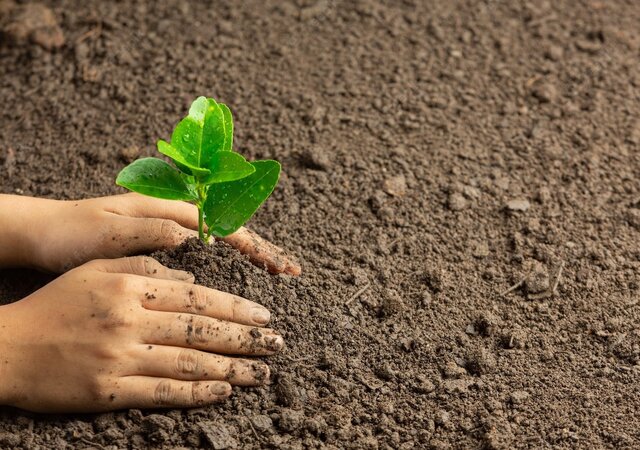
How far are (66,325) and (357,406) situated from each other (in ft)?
1.99

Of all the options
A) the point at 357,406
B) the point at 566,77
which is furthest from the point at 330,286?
the point at 566,77

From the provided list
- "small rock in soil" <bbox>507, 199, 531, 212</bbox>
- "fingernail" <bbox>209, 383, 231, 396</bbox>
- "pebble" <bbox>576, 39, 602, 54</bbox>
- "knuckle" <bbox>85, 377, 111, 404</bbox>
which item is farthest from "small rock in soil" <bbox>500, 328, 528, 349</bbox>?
"pebble" <bbox>576, 39, 602, 54</bbox>

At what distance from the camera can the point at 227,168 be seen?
151 cm

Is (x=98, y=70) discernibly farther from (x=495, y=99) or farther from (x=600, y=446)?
(x=600, y=446)

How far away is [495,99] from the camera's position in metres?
2.32

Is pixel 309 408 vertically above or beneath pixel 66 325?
beneath

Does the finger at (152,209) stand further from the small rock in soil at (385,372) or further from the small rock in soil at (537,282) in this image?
the small rock in soil at (537,282)

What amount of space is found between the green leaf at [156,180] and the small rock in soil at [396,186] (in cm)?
65

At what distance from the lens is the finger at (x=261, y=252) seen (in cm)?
173

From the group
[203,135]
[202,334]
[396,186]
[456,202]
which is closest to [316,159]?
[396,186]

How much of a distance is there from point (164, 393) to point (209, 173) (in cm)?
44

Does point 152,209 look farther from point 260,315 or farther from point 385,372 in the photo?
point 385,372

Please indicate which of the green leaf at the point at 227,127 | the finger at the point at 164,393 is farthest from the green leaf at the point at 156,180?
the finger at the point at 164,393

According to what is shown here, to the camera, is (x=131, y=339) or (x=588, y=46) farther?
(x=588, y=46)
